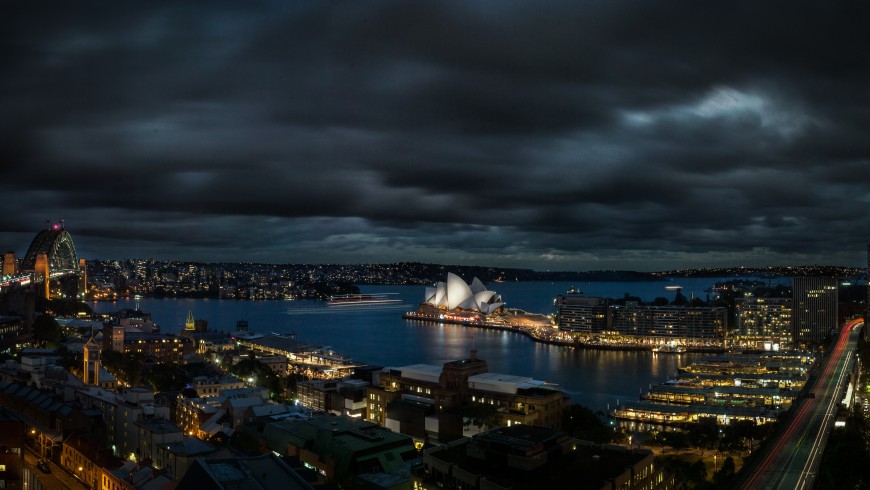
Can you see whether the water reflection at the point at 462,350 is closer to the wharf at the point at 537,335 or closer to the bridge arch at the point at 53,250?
the wharf at the point at 537,335

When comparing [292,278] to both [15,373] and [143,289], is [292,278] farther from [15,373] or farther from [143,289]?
[15,373]

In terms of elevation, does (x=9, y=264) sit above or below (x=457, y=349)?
above

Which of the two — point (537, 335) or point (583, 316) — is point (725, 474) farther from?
point (537, 335)

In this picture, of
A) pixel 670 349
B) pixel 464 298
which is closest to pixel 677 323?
pixel 670 349

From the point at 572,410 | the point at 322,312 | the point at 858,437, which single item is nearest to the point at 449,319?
the point at 322,312

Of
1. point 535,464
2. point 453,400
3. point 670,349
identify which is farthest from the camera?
point 670,349

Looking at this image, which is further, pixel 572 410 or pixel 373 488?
pixel 572 410

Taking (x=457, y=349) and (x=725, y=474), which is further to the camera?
(x=457, y=349)

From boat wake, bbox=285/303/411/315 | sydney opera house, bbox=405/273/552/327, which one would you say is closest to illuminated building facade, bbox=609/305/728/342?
sydney opera house, bbox=405/273/552/327
